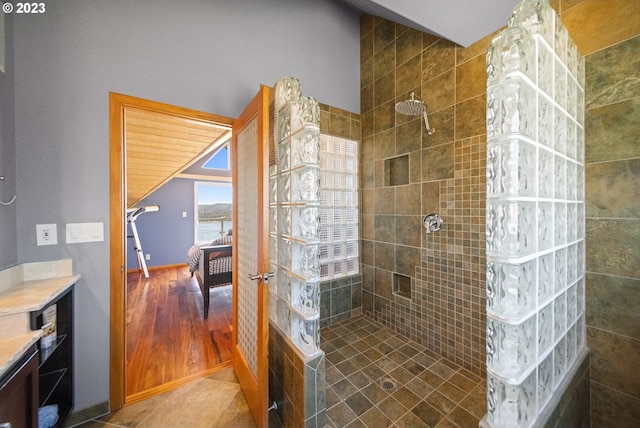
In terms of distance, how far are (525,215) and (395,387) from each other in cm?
154

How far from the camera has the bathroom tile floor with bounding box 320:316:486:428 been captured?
4.57 feet

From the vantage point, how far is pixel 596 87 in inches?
48.8

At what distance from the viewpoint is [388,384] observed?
5.41 ft

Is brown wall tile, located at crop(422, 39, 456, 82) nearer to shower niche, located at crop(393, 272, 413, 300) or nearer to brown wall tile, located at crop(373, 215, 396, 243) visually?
brown wall tile, located at crop(373, 215, 396, 243)

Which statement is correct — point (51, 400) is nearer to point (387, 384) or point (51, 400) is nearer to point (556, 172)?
point (387, 384)

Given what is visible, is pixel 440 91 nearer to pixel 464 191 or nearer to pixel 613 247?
pixel 464 191

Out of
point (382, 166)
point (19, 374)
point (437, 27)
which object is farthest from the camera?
point (382, 166)

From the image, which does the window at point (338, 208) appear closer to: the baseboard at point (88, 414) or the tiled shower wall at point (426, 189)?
the tiled shower wall at point (426, 189)

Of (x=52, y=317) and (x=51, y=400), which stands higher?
(x=52, y=317)

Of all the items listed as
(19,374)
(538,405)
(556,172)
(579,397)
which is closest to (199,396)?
(19,374)

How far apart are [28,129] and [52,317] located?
106 cm

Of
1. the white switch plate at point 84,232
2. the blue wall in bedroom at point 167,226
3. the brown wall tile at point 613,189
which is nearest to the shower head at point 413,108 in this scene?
the brown wall tile at point 613,189

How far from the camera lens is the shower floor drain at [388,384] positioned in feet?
5.30

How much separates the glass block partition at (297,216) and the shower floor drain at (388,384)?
30.7 inches
